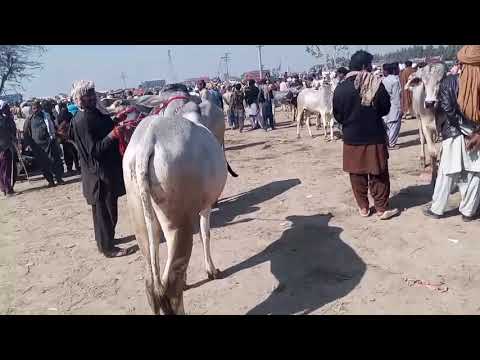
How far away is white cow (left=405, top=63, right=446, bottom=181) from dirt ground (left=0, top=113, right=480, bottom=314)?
1.86 ft

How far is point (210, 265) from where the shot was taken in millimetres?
4184

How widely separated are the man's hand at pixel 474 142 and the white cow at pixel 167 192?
320 centimetres

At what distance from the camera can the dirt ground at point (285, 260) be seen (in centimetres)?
360

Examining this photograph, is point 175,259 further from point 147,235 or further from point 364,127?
point 364,127

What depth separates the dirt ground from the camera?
142 inches

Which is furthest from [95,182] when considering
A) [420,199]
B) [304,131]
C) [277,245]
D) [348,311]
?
[304,131]

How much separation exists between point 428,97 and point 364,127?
173 centimetres

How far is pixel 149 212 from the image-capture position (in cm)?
303

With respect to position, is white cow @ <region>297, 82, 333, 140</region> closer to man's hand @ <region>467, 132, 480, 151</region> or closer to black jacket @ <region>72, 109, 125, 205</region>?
man's hand @ <region>467, 132, 480, 151</region>

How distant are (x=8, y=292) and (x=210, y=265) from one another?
7.27ft

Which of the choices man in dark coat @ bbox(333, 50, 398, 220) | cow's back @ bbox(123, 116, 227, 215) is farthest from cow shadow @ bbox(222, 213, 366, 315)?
cow's back @ bbox(123, 116, 227, 215)

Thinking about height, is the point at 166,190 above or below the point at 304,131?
above

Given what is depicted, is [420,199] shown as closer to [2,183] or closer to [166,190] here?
[166,190]

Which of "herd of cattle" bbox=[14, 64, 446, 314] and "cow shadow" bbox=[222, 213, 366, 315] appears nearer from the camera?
"herd of cattle" bbox=[14, 64, 446, 314]
